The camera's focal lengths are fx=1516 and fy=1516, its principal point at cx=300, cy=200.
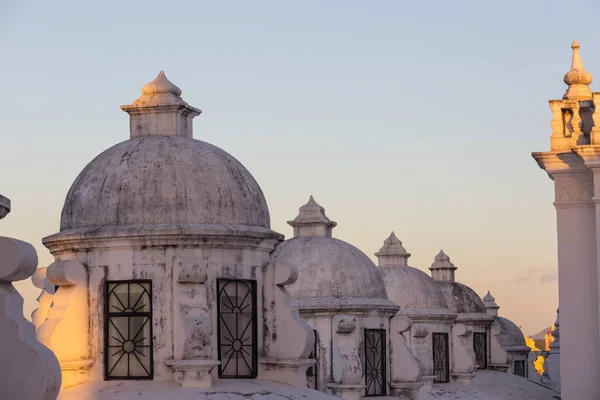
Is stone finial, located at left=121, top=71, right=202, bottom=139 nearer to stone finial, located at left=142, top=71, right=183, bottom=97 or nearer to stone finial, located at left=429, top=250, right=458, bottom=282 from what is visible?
stone finial, located at left=142, top=71, right=183, bottom=97

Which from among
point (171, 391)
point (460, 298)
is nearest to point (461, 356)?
point (460, 298)

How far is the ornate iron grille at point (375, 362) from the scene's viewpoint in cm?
3625

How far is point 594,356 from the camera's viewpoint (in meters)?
30.0

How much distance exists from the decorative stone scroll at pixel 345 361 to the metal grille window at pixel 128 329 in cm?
1043

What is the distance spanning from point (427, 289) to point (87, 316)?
2145cm

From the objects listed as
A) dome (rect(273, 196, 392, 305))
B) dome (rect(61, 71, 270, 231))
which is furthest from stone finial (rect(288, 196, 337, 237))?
dome (rect(61, 71, 270, 231))

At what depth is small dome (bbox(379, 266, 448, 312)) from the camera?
4438cm

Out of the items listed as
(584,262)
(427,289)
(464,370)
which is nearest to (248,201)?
(584,262)

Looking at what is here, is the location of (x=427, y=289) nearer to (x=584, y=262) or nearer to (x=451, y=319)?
(x=451, y=319)

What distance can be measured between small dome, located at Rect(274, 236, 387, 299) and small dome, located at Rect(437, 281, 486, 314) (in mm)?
18331

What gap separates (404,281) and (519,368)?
23628mm

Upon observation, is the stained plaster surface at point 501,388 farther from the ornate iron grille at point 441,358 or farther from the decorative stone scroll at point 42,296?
the decorative stone scroll at point 42,296

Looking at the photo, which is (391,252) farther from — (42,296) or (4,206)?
(4,206)

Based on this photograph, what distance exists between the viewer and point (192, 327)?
24219 mm
